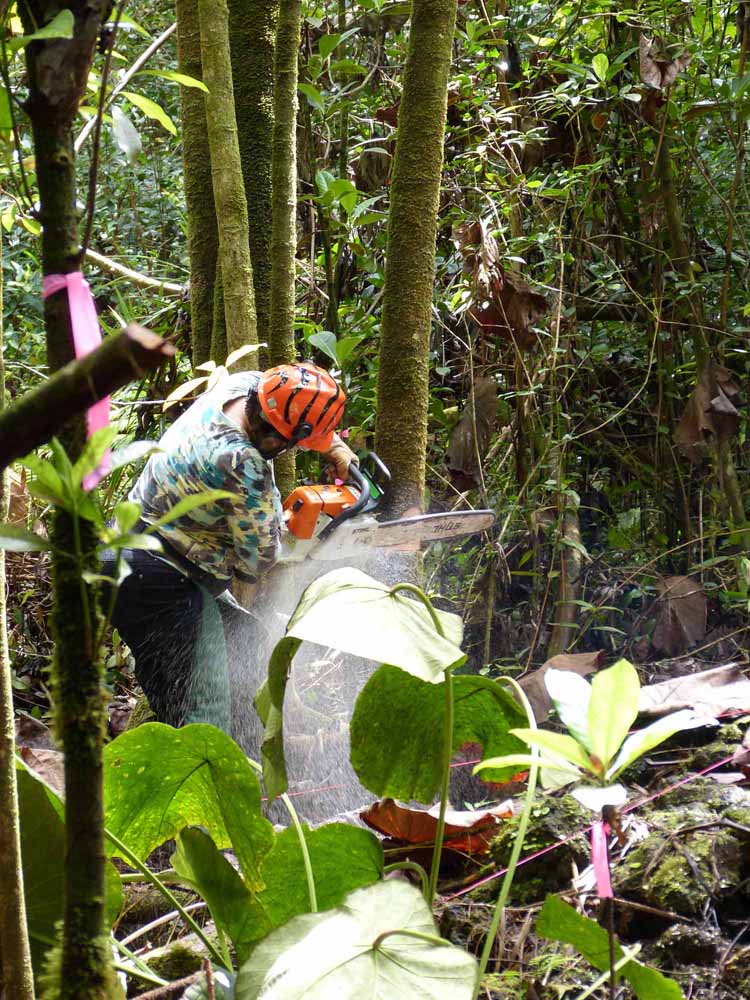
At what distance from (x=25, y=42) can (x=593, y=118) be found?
424 centimetres

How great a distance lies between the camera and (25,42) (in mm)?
680

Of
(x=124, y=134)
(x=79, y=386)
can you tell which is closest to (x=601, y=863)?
(x=79, y=386)

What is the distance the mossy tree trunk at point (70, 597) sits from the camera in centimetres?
71

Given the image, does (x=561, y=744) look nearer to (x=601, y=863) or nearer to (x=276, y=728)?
(x=601, y=863)

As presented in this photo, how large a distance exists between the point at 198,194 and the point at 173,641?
1.75 metres

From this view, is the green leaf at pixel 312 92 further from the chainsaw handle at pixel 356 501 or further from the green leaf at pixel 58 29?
the green leaf at pixel 58 29

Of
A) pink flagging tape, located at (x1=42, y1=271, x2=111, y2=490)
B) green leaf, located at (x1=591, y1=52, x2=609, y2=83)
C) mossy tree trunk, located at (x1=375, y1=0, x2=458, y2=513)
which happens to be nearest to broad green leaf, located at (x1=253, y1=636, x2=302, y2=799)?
pink flagging tape, located at (x1=42, y1=271, x2=111, y2=490)

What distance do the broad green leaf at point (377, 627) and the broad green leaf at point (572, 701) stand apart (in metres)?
0.11

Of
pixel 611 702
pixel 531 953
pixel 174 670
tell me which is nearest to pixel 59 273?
pixel 611 702

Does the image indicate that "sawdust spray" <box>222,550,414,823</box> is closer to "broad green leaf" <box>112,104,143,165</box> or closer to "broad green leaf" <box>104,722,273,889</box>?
"broad green leaf" <box>104,722,273,889</box>

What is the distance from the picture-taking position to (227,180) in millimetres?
3223

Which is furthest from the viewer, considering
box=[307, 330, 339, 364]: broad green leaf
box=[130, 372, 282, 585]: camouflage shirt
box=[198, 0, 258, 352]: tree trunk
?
box=[307, 330, 339, 364]: broad green leaf

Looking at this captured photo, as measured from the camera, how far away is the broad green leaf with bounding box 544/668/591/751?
0.93 metres

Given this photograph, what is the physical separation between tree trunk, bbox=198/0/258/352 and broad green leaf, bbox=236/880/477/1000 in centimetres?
246
